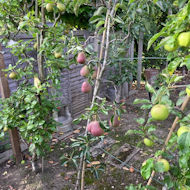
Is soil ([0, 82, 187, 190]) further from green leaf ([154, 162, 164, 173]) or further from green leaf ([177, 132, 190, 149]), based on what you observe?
green leaf ([177, 132, 190, 149])

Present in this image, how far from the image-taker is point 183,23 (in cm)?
67

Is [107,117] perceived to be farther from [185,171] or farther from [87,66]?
[185,171]

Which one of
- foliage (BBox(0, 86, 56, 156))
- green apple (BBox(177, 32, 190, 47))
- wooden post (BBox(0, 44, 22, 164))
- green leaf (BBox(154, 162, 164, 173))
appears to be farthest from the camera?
wooden post (BBox(0, 44, 22, 164))

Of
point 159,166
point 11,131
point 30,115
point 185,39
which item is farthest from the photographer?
point 11,131

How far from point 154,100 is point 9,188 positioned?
206cm

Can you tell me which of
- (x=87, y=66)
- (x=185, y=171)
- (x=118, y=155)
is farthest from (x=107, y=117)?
(x=185, y=171)

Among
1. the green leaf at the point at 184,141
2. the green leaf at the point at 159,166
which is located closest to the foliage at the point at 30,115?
the green leaf at the point at 159,166

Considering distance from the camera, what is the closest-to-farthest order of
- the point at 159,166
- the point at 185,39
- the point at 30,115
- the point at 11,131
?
the point at 185,39 < the point at 159,166 < the point at 30,115 < the point at 11,131

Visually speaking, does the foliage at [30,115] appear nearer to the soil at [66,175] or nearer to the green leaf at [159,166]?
the soil at [66,175]

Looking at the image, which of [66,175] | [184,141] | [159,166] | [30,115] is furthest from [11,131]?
[184,141]

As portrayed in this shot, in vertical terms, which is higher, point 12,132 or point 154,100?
point 154,100

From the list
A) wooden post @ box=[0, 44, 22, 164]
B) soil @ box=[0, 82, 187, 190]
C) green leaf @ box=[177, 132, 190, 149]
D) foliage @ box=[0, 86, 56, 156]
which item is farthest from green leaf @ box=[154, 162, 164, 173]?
wooden post @ box=[0, 44, 22, 164]

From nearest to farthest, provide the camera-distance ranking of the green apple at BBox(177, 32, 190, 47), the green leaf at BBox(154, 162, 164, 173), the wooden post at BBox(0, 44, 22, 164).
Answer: the green apple at BBox(177, 32, 190, 47) → the green leaf at BBox(154, 162, 164, 173) → the wooden post at BBox(0, 44, 22, 164)

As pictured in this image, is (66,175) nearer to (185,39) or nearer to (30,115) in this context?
(30,115)
